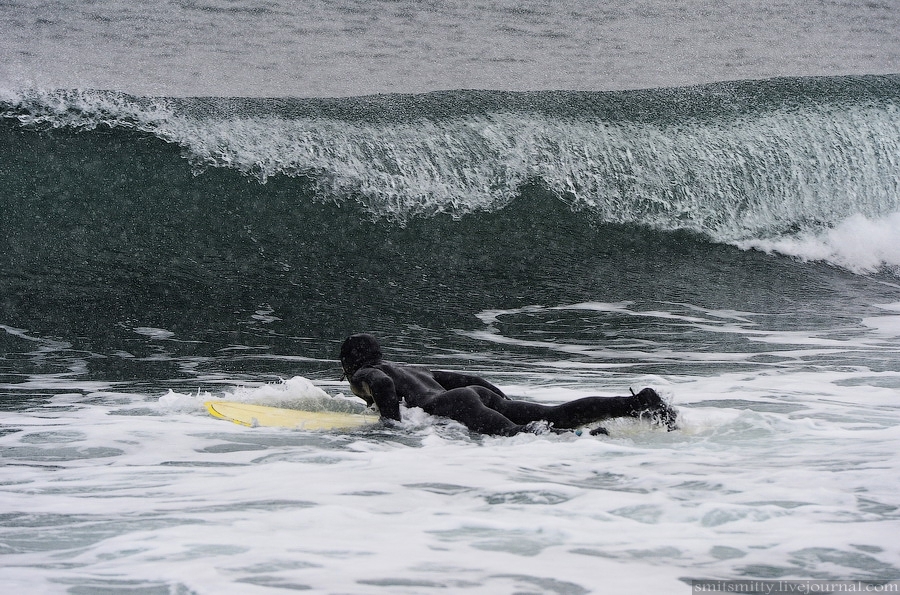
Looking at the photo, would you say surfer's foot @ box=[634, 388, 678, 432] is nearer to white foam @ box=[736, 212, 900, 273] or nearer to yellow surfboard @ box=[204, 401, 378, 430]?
yellow surfboard @ box=[204, 401, 378, 430]

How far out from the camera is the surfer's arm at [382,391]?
17.1ft

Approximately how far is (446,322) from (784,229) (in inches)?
262

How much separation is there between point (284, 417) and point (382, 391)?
0.61 metres

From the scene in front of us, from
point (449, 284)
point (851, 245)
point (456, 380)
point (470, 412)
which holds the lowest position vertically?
point (470, 412)

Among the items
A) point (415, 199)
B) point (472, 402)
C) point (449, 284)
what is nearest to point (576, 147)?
point (415, 199)

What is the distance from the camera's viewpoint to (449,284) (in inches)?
418

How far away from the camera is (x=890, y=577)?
2.79 m

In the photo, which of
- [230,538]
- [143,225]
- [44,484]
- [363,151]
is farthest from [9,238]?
[230,538]

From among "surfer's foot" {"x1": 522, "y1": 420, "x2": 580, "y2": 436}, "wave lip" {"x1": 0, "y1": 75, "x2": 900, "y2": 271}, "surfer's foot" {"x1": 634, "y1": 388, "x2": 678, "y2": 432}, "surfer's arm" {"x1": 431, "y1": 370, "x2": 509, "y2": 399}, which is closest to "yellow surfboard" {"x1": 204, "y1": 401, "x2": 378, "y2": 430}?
"surfer's arm" {"x1": 431, "y1": 370, "x2": 509, "y2": 399}

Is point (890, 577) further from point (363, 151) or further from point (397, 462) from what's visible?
point (363, 151)

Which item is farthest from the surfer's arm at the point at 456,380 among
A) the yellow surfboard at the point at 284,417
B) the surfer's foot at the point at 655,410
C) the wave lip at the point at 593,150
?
the wave lip at the point at 593,150

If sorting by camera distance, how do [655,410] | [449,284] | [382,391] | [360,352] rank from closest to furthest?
[655,410]
[382,391]
[360,352]
[449,284]

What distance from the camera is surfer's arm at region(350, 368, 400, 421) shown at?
523cm

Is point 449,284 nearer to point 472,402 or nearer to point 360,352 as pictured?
point 360,352
